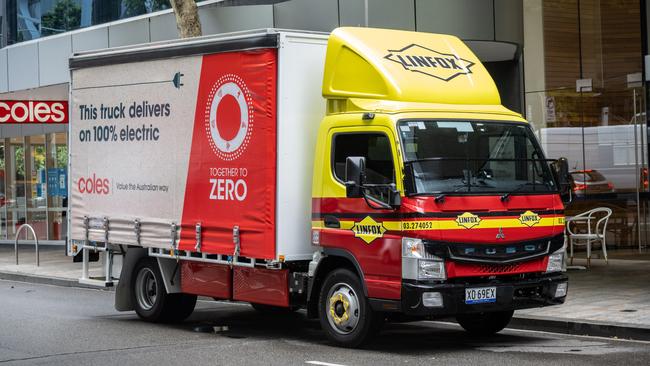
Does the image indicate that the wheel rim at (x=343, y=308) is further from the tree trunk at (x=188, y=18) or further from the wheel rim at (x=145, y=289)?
the tree trunk at (x=188, y=18)

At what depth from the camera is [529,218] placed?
10.4 m

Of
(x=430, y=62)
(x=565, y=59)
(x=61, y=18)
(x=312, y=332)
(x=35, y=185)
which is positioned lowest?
(x=312, y=332)

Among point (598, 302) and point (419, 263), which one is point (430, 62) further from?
point (598, 302)

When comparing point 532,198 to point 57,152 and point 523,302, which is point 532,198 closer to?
point 523,302

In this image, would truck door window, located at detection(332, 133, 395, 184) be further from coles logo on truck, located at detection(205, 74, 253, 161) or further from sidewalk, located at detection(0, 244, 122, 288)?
sidewalk, located at detection(0, 244, 122, 288)

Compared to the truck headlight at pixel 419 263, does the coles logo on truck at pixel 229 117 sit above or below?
above

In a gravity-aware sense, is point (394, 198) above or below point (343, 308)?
above

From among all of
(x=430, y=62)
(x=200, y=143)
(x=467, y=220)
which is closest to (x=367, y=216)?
(x=467, y=220)

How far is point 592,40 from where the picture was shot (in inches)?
794

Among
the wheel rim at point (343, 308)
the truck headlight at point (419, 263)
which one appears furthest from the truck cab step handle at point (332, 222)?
the truck headlight at point (419, 263)

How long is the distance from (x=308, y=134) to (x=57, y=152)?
22118 mm

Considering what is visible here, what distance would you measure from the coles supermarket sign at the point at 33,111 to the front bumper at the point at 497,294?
15590mm

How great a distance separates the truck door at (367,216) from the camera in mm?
10062

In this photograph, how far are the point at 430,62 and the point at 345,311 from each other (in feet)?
9.22
